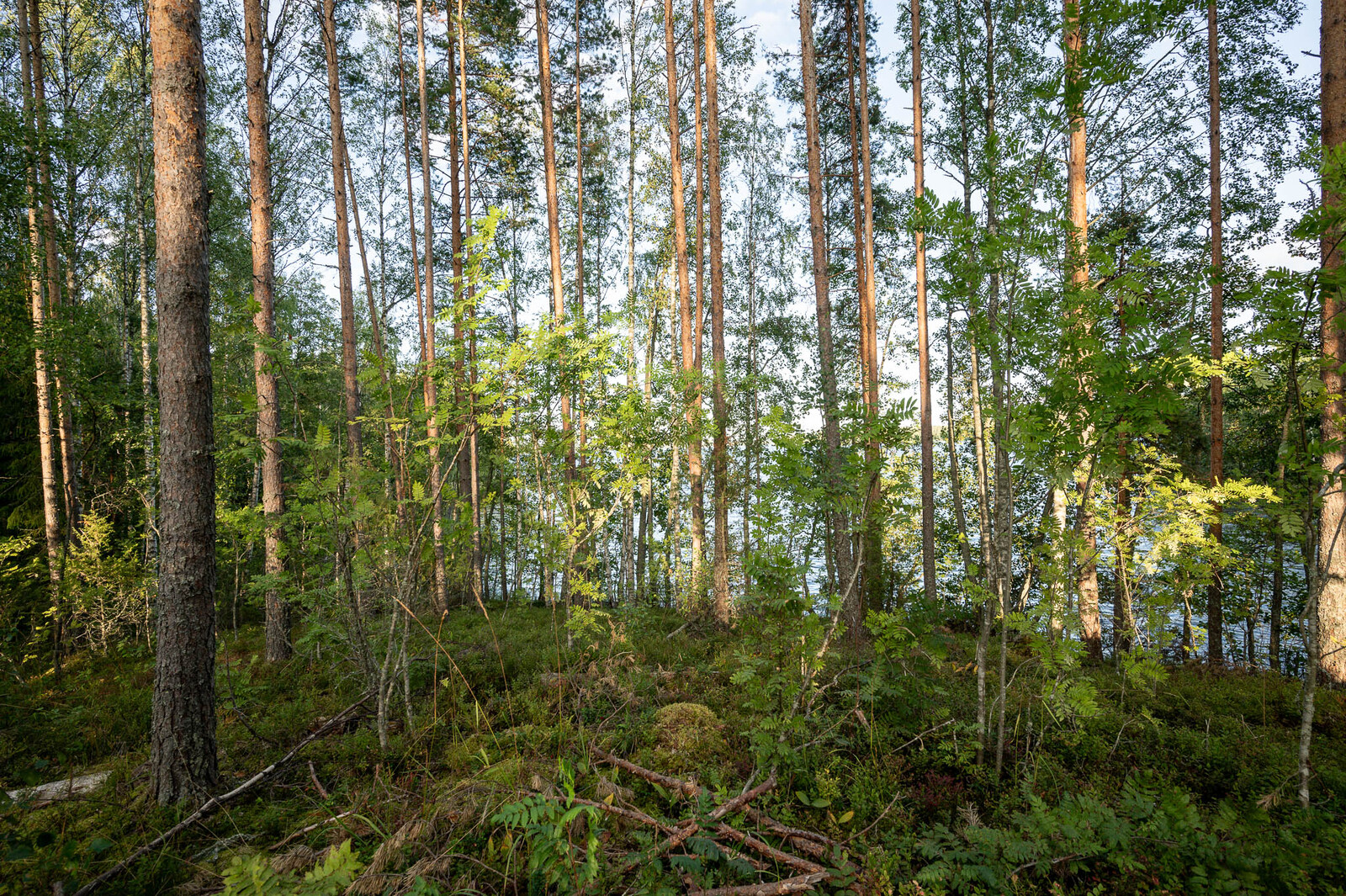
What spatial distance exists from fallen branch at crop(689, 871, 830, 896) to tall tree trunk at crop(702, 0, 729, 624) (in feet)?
16.0

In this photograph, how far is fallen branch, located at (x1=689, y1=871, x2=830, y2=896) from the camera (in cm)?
200

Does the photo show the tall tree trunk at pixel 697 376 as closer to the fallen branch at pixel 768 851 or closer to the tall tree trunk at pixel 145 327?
the fallen branch at pixel 768 851

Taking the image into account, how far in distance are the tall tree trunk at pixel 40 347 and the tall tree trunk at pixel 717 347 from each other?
757 cm

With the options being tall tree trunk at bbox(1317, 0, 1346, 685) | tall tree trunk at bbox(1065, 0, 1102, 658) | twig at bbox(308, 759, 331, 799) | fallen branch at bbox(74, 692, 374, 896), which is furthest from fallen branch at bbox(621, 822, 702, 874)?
tall tree trunk at bbox(1317, 0, 1346, 685)

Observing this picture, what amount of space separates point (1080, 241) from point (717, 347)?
513cm

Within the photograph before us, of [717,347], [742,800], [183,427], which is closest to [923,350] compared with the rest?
[717,347]

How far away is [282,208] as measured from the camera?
14.5m

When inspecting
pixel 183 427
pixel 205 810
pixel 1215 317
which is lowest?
Answer: pixel 205 810

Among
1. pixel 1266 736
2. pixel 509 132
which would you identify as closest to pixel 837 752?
pixel 1266 736

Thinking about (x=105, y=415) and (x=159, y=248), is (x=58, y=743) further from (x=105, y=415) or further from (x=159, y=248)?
(x=105, y=415)

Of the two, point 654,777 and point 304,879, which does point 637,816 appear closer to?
point 654,777

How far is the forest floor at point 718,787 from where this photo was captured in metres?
2.06

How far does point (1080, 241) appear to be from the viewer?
10.2 feet

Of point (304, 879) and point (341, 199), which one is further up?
point (341, 199)
